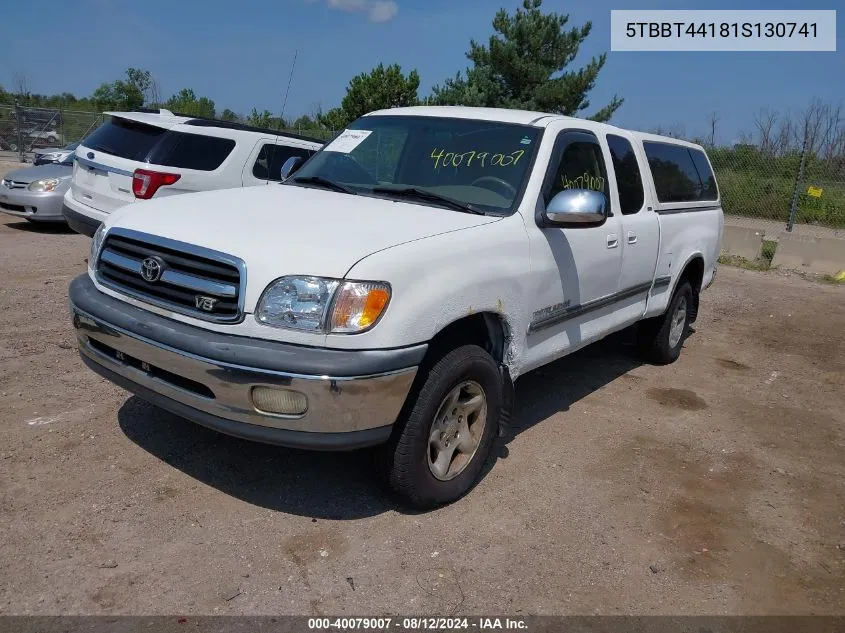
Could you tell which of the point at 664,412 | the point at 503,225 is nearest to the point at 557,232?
the point at 503,225

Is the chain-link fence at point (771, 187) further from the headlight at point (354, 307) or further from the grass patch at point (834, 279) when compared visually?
the headlight at point (354, 307)

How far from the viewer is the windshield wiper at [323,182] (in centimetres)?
429

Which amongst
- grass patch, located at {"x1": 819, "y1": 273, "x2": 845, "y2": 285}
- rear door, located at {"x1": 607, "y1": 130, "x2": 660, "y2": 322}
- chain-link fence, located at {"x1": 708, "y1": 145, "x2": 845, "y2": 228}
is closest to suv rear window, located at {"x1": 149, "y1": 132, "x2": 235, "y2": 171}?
rear door, located at {"x1": 607, "y1": 130, "x2": 660, "y2": 322}

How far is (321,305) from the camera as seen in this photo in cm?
297

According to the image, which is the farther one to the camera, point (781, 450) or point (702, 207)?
point (702, 207)

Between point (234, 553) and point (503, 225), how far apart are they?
6.59 feet

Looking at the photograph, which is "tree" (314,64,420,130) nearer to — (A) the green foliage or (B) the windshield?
(A) the green foliage

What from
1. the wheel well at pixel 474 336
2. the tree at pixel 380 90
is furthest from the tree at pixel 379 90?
the wheel well at pixel 474 336

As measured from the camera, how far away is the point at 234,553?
3.12 metres

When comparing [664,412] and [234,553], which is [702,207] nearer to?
[664,412]

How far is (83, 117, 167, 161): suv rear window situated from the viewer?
743 cm

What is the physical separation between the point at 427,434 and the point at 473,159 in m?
1.73

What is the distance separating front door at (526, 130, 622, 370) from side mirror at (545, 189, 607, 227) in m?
0.14

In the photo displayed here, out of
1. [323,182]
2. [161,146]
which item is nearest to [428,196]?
[323,182]
